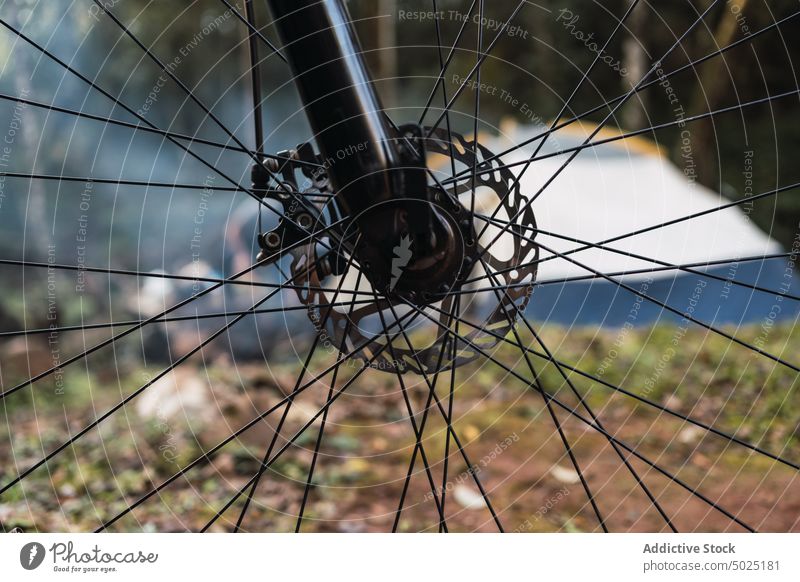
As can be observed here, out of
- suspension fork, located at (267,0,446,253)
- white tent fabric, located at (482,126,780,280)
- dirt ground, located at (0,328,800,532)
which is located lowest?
dirt ground, located at (0,328,800,532)

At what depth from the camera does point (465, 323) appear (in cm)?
110

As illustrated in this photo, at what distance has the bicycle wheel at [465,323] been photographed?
109 centimetres

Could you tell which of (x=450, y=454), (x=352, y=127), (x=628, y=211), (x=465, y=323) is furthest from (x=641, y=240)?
(x=352, y=127)

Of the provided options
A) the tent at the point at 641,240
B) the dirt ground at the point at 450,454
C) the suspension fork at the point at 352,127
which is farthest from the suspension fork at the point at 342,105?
the tent at the point at 641,240

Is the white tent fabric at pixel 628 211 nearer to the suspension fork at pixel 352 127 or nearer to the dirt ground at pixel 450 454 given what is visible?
the dirt ground at pixel 450 454

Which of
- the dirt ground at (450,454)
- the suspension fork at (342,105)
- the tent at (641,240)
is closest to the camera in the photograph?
the suspension fork at (342,105)

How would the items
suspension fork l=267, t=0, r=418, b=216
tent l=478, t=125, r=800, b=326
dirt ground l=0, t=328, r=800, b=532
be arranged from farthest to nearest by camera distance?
tent l=478, t=125, r=800, b=326 < dirt ground l=0, t=328, r=800, b=532 < suspension fork l=267, t=0, r=418, b=216

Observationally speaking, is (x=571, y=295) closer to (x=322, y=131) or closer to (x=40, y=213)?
(x=322, y=131)

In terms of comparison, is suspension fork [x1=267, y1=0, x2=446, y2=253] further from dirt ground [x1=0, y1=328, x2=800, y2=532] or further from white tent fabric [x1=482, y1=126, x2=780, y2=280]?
white tent fabric [x1=482, y1=126, x2=780, y2=280]

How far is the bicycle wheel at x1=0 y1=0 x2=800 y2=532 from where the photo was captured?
109 cm

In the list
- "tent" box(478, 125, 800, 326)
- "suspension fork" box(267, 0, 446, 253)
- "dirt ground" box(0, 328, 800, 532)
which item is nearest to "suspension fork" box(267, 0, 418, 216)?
"suspension fork" box(267, 0, 446, 253)

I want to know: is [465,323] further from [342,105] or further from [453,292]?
[342,105]

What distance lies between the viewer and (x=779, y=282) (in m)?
3.27
